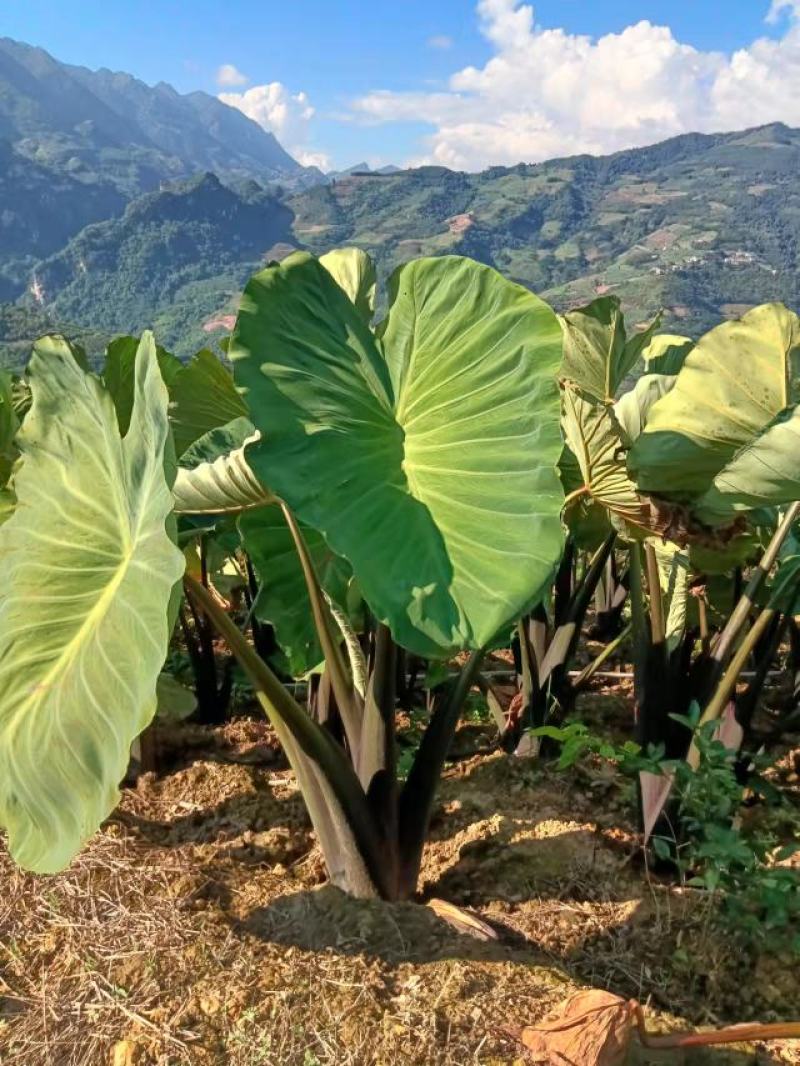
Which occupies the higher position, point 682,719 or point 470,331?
point 470,331

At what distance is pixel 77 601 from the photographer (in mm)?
1098

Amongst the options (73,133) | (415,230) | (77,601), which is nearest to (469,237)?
(415,230)

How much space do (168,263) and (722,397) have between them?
8976cm

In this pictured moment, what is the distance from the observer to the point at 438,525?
3.33 feet

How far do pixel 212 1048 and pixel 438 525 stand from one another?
0.71 meters

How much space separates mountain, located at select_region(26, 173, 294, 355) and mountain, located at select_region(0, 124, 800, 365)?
193 millimetres

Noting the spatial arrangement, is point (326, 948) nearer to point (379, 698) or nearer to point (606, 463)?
point (379, 698)

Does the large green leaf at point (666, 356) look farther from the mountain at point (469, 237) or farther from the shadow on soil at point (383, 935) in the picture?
the mountain at point (469, 237)

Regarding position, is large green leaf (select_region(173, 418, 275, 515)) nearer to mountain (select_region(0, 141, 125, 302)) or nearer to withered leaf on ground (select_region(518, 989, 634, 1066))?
withered leaf on ground (select_region(518, 989, 634, 1066))

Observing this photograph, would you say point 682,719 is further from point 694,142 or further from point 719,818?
point 694,142

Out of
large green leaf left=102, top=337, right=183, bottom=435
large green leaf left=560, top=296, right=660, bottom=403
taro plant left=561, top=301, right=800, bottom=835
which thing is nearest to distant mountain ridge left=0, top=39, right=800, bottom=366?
large green leaf left=102, top=337, right=183, bottom=435

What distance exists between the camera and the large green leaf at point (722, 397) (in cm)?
123

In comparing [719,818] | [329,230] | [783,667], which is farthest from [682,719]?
[329,230]

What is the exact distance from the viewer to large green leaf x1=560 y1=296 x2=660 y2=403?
1.73 m
